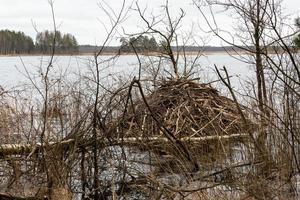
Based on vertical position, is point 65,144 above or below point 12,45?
below

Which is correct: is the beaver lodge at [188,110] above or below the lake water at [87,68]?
below

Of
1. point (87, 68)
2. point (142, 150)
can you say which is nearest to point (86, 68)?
point (87, 68)

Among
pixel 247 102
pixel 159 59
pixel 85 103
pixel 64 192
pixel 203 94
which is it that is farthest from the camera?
pixel 159 59

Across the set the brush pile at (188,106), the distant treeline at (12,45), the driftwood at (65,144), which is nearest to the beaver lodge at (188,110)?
the brush pile at (188,106)

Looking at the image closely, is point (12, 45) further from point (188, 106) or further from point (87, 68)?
point (87, 68)

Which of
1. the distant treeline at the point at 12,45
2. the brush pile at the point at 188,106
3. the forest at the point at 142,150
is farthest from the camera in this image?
the distant treeline at the point at 12,45

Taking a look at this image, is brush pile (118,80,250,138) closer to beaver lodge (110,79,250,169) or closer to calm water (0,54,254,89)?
beaver lodge (110,79,250,169)

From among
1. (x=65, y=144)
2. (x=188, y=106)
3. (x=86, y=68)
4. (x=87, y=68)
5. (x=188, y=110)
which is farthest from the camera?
(x=188, y=106)

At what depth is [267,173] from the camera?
595 centimetres

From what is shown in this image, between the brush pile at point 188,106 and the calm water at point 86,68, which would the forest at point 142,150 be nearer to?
the calm water at point 86,68

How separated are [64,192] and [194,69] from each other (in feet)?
24.4

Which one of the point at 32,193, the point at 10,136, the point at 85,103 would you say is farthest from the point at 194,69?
the point at 32,193

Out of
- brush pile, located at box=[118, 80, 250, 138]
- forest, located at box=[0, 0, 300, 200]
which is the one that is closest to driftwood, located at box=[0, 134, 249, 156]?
forest, located at box=[0, 0, 300, 200]

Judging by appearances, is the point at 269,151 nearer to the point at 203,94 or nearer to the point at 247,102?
the point at 247,102
